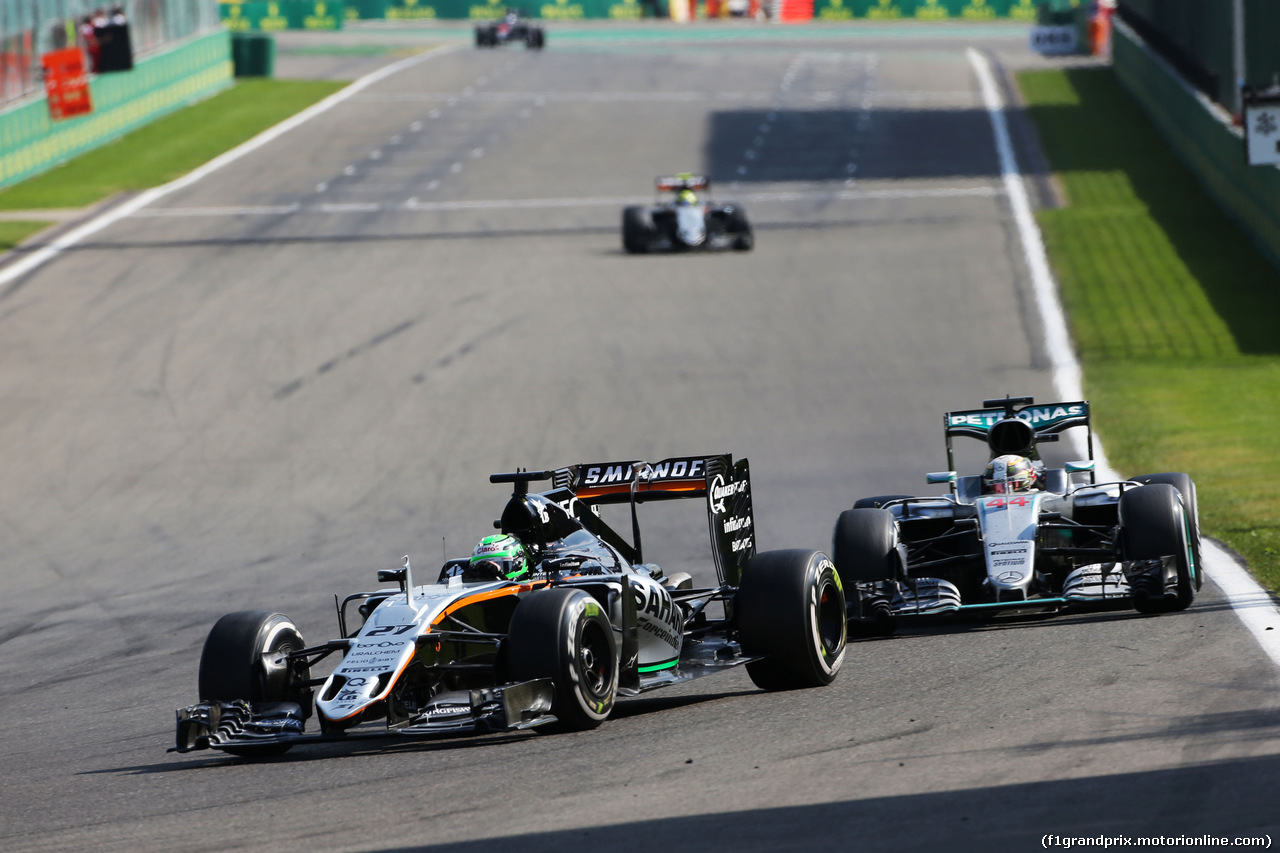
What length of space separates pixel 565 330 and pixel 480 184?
58.0 ft

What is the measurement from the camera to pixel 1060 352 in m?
29.1

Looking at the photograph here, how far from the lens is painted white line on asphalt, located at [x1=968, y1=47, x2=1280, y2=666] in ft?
41.8

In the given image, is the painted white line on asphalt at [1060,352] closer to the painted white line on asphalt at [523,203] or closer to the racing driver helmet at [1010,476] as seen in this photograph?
the racing driver helmet at [1010,476]

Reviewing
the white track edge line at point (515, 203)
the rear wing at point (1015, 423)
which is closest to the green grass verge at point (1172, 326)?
the rear wing at point (1015, 423)

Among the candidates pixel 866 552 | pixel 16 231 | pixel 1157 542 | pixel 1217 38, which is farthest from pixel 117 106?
pixel 1157 542

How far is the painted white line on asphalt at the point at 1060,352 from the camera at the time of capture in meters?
12.8

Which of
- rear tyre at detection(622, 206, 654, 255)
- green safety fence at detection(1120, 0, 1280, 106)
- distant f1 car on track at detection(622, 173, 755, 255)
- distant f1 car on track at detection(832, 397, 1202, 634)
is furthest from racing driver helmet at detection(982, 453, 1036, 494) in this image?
rear tyre at detection(622, 206, 654, 255)

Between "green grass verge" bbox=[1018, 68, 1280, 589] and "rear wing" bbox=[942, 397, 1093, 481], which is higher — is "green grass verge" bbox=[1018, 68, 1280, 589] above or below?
below

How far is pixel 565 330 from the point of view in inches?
1256

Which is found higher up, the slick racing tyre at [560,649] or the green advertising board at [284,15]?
the green advertising board at [284,15]

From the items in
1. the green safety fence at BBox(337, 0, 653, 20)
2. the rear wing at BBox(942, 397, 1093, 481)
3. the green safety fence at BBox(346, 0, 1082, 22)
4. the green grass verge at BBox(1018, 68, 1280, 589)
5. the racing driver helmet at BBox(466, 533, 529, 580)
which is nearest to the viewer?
the racing driver helmet at BBox(466, 533, 529, 580)

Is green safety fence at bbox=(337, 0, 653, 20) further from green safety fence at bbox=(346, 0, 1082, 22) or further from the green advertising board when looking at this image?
the green advertising board

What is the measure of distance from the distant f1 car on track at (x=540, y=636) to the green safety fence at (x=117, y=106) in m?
39.9

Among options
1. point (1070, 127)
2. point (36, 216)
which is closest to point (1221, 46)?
point (1070, 127)
